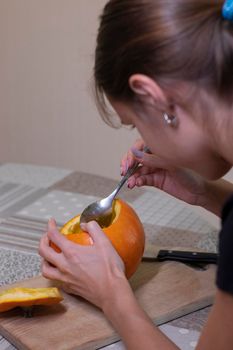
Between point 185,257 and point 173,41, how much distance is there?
18.1 inches

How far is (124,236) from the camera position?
2.68 ft

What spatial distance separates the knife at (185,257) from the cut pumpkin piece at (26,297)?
0.73 feet

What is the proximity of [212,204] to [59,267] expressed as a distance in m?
0.33

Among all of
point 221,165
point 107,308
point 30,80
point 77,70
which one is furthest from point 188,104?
point 30,80

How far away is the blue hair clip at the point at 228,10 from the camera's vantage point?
55 cm

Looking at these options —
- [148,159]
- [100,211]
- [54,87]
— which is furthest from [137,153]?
[54,87]

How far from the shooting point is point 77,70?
2.08 meters

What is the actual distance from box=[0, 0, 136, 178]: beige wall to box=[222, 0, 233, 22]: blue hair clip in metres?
1.47

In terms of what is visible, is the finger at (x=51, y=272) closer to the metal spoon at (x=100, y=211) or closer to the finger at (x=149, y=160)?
the metal spoon at (x=100, y=211)

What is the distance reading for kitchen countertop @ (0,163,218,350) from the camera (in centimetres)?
91

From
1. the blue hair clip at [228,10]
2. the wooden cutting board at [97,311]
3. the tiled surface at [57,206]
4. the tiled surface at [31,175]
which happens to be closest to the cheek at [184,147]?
the blue hair clip at [228,10]

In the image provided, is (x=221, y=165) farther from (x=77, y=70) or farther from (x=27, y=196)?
(x=77, y=70)

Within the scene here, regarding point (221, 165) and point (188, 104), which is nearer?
point (188, 104)

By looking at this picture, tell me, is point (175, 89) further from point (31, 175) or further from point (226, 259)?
point (31, 175)
